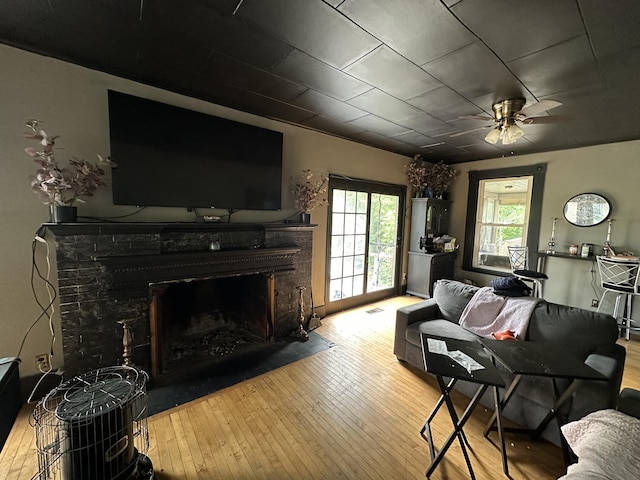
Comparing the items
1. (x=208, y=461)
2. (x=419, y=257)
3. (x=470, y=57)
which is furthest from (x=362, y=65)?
(x=419, y=257)

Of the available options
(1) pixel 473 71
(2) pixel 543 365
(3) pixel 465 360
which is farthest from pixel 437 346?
(1) pixel 473 71

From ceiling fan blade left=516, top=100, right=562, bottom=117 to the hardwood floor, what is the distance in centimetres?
247

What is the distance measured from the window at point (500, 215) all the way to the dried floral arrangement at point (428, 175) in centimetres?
46

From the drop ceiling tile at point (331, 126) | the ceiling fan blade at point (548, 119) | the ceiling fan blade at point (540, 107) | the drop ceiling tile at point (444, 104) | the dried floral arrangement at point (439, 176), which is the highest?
the drop ceiling tile at point (331, 126)

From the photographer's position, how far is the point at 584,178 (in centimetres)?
384

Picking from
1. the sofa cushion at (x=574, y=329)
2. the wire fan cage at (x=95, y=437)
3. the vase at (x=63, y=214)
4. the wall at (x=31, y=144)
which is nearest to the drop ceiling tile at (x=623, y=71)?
the sofa cushion at (x=574, y=329)

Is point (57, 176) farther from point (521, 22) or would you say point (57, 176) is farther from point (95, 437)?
point (521, 22)

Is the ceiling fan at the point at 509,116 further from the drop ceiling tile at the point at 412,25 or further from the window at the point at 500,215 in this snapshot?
the window at the point at 500,215

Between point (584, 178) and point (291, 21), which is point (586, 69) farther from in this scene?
point (584, 178)

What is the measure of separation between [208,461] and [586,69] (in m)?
3.65

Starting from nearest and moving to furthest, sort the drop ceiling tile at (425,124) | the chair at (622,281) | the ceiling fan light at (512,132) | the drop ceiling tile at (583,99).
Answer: the drop ceiling tile at (583,99) → the ceiling fan light at (512,132) → the drop ceiling tile at (425,124) → the chair at (622,281)

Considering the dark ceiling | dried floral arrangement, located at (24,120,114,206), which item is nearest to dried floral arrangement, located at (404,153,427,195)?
the dark ceiling

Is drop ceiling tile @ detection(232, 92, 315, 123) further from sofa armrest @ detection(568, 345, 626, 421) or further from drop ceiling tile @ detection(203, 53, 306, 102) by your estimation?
sofa armrest @ detection(568, 345, 626, 421)

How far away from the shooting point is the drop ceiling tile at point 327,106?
253 cm
